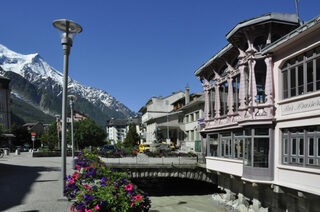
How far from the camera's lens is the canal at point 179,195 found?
21.3 metres

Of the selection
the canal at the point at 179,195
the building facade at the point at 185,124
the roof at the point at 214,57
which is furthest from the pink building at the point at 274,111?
the building facade at the point at 185,124

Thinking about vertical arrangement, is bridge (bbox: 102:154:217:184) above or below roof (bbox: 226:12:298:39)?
below

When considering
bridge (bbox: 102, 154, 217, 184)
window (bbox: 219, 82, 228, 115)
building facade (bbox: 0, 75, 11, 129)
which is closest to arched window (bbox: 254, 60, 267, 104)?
window (bbox: 219, 82, 228, 115)

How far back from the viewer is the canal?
837 inches

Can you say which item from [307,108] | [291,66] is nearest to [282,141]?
[307,108]

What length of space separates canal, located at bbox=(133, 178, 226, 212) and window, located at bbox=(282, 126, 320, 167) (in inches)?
325

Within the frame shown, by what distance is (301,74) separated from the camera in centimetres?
1369

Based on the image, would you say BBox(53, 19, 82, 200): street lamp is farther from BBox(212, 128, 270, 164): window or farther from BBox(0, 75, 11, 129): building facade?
BBox(0, 75, 11, 129): building facade

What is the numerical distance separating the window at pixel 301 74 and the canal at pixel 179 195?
34.0 ft

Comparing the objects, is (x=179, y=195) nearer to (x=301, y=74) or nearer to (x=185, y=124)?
(x=301, y=74)

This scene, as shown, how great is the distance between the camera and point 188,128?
47.6m

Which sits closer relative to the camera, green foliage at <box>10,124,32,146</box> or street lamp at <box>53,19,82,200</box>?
street lamp at <box>53,19,82,200</box>

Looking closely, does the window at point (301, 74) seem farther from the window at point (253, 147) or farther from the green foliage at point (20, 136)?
the green foliage at point (20, 136)

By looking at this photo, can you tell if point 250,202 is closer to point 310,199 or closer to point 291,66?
point 310,199
